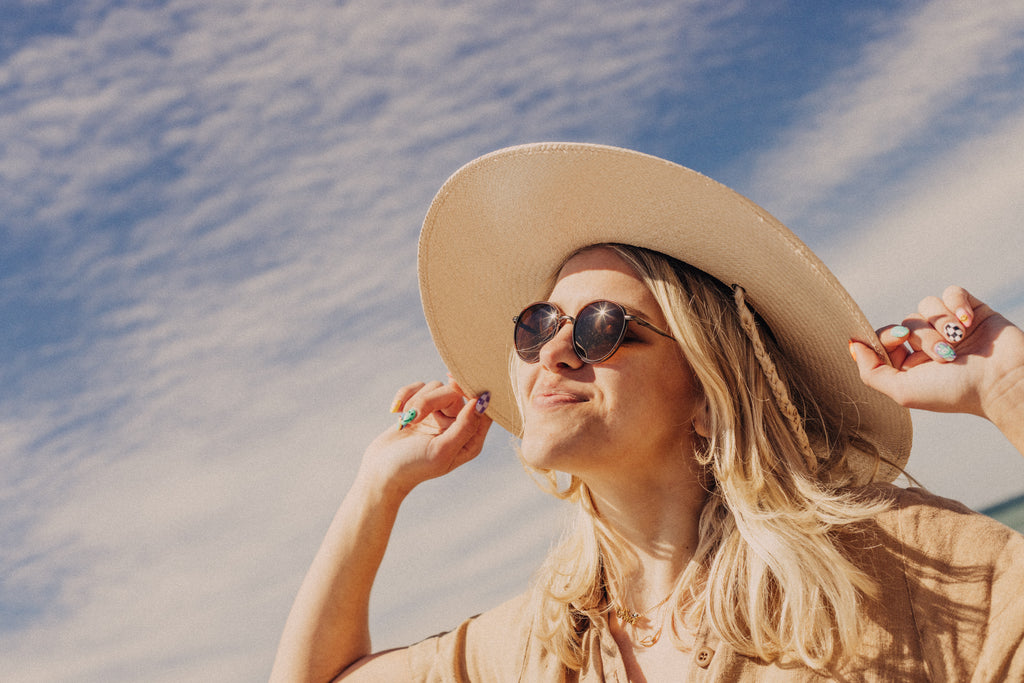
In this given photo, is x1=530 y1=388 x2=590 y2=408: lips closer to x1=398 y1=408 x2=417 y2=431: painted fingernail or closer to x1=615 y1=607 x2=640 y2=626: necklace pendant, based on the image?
x1=398 y1=408 x2=417 y2=431: painted fingernail

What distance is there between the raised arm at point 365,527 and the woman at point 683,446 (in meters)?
0.01

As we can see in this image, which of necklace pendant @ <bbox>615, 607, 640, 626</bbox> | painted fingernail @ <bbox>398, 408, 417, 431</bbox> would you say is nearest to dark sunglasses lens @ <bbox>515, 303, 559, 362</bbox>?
painted fingernail @ <bbox>398, 408, 417, 431</bbox>

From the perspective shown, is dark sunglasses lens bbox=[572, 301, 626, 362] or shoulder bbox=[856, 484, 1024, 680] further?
dark sunglasses lens bbox=[572, 301, 626, 362]

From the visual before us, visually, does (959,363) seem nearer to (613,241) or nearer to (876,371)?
(876,371)

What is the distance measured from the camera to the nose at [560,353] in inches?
130

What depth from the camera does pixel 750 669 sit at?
291cm

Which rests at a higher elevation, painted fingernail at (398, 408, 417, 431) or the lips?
painted fingernail at (398, 408, 417, 431)

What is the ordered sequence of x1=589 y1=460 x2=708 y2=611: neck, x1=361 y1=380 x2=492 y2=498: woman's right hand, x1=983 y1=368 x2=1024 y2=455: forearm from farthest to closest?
x1=361 y1=380 x2=492 y2=498: woman's right hand → x1=589 y1=460 x2=708 y2=611: neck → x1=983 y1=368 x2=1024 y2=455: forearm

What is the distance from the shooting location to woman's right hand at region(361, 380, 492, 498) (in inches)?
151

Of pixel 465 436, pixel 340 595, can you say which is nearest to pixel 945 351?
pixel 465 436

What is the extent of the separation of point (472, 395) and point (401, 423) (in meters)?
0.39

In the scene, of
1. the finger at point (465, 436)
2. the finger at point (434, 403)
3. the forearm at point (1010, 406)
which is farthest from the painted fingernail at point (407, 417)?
the forearm at point (1010, 406)

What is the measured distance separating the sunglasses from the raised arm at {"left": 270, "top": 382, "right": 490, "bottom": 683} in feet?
2.18

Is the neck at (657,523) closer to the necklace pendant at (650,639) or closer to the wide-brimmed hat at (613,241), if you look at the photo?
the necklace pendant at (650,639)
